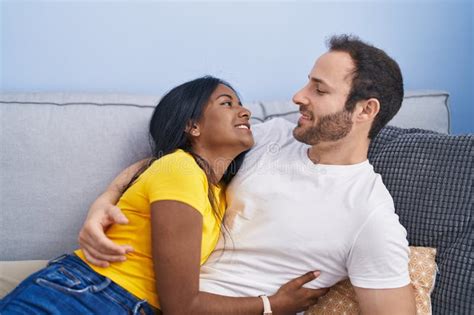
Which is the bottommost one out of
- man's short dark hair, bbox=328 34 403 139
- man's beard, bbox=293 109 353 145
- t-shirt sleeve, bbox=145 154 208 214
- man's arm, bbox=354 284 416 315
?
man's arm, bbox=354 284 416 315

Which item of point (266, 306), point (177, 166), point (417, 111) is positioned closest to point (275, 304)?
point (266, 306)

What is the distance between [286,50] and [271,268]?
936 mm

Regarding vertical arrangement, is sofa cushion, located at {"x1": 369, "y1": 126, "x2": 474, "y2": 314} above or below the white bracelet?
above

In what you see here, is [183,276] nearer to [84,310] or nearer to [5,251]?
[84,310]

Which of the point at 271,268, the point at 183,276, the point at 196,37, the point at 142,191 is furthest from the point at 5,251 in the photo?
the point at 196,37

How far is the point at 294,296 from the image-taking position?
1207 mm

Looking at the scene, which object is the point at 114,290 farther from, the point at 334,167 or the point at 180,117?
the point at 334,167

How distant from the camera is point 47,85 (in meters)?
1.72

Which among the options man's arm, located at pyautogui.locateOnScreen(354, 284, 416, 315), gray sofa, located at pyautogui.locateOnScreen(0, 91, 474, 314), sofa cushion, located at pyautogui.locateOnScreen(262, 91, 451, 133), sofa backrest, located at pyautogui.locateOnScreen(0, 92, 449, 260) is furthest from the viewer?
sofa cushion, located at pyautogui.locateOnScreen(262, 91, 451, 133)

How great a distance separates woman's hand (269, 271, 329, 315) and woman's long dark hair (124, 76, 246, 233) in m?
0.25

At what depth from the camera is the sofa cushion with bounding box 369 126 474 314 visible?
1161 millimetres

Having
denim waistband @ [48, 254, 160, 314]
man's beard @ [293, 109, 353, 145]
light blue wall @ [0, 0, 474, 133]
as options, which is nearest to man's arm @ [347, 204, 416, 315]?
man's beard @ [293, 109, 353, 145]

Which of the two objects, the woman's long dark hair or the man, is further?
the woman's long dark hair

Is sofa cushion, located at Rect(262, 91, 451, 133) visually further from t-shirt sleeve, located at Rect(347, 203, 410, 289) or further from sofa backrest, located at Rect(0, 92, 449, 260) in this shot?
t-shirt sleeve, located at Rect(347, 203, 410, 289)
